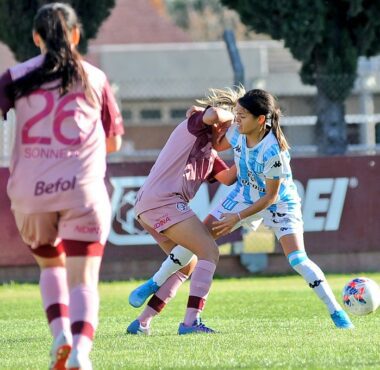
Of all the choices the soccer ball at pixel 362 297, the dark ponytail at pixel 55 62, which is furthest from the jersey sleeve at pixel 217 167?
the dark ponytail at pixel 55 62

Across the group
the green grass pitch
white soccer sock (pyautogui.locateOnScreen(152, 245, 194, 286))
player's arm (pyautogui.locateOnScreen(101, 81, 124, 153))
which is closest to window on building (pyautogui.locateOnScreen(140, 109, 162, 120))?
the green grass pitch

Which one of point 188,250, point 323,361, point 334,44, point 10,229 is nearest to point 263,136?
point 188,250

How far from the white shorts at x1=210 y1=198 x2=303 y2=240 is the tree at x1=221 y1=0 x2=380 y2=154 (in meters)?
8.26

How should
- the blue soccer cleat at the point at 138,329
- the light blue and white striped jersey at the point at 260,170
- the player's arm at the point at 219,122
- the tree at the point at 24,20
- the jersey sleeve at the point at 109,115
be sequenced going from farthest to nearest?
the tree at the point at 24,20
the blue soccer cleat at the point at 138,329
the light blue and white striped jersey at the point at 260,170
the player's arm at the point at 219,122
the jersey sleeve at the point at 109,115

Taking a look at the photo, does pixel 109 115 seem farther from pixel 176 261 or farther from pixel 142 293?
pixel 142 293

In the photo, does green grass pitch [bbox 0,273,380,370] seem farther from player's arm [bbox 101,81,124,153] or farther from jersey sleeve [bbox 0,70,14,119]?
jersey sleeve [bbox 0,70,14,119]

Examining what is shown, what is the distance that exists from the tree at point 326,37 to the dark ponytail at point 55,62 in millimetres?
11163

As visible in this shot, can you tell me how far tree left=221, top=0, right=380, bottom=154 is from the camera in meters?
16.8

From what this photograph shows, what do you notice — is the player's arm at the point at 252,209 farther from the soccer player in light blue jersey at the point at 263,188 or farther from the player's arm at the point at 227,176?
the player's arm at the point at 227,176

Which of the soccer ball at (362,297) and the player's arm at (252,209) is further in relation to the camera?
the soccer ball at (362,297)

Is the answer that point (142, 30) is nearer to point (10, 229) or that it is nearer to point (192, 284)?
point (10, 229)

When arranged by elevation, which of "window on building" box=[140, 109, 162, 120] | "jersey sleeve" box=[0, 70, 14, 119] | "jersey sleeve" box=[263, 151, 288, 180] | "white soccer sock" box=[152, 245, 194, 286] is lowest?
"window on building" box=[140, 109, 162, 120]

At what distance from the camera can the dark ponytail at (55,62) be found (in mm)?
5910

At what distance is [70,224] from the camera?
593 centimetres
